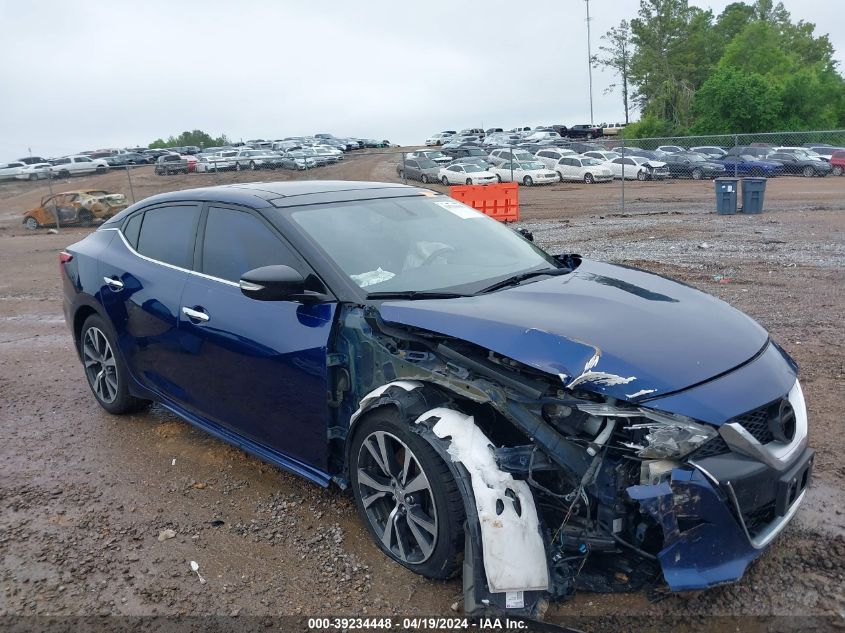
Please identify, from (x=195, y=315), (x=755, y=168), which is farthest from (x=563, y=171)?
(x=195, y=315)

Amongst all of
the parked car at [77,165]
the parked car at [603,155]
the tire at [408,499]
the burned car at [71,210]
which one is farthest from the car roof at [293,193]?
the parked car at [77,165]

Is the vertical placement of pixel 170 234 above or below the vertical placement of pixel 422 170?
above

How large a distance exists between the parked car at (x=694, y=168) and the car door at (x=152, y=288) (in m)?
29.4

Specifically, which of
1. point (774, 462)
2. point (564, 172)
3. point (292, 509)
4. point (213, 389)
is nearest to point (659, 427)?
point (774, 462)

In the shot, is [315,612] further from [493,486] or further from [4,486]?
[4,486]

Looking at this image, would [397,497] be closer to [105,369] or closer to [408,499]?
[408,499]

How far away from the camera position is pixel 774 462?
2646 mm

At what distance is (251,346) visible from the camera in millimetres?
3701

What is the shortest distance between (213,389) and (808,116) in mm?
53330

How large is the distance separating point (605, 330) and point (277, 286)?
154 cm

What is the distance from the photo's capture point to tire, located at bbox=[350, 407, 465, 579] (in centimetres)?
288

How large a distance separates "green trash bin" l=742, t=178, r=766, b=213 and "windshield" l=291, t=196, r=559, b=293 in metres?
13.7

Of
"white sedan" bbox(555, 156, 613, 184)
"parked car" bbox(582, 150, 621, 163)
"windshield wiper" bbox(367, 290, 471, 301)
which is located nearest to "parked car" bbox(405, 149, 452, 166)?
"white sedan" bbox(555, 156, 613, 184)

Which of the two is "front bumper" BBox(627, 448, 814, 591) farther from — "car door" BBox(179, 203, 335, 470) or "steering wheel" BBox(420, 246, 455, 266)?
Result: "steering wheel" BBox(420, 246, 455, 266)
